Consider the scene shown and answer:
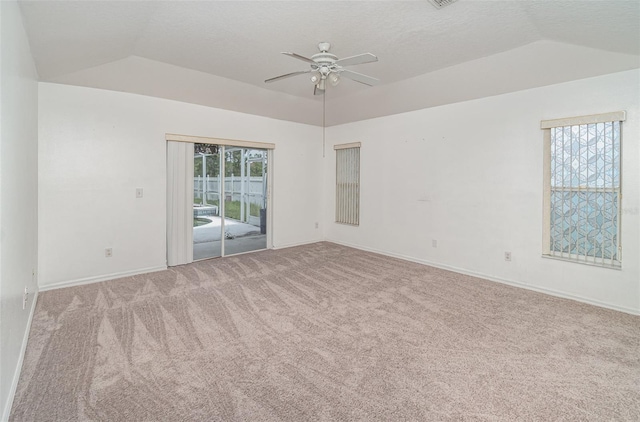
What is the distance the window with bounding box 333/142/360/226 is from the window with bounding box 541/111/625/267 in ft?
10.8

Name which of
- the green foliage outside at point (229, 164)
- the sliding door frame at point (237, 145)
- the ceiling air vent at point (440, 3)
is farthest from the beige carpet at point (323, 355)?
the ceiling air vent at point (440, 3)

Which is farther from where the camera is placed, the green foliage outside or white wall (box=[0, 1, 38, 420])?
the green foliage outside

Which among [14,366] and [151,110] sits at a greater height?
[151,110]

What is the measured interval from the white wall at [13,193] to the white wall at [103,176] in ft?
3.78

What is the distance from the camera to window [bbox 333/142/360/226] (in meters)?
6.41

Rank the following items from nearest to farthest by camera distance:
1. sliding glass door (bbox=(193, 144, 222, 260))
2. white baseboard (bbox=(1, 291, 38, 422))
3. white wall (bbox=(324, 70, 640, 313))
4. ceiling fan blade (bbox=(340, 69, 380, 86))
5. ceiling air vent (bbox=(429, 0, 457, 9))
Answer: white baseboard (bbox=(1, 291, 38, 422)) < ceiling air vent (bbox=(429, 0, 457, 9)) < ceiling fan blade (bbox=(340, 69, 380, 86)) < white wall (bbox=(324, 70, 640, 313)) < sliding glass door (bbox=(193, 144, 222, 260))

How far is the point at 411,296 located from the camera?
3729mm

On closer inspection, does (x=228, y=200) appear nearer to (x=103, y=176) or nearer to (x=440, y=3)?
(x=103, y=176)

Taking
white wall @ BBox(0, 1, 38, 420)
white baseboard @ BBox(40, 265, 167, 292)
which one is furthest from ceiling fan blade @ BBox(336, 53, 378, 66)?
white baseboard @ BBox(40, 265, 167, 292)

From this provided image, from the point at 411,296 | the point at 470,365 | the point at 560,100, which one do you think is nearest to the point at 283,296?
the point at 411,296

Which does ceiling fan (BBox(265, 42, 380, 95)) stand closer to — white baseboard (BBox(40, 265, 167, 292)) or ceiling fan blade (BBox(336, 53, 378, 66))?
ceiling fan blade (BBox(336, 53, 378, 66))

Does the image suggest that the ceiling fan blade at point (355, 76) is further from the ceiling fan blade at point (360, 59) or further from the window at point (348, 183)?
the window at point (348, 183)

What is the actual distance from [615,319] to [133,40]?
5750 millimetres

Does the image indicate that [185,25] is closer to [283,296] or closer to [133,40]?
[133,40]
